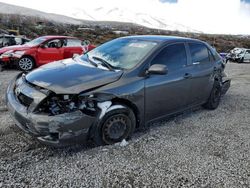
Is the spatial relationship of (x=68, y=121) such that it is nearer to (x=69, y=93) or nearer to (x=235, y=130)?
(x=69, y=93)

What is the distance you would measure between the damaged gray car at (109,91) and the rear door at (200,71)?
20 millimetres

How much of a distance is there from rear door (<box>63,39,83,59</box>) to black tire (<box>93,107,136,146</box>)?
292 inches

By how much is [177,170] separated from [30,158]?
1.95 metres

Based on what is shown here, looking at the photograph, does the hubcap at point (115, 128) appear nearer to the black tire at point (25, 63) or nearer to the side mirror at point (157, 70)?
the side mirror at point (157, 70)

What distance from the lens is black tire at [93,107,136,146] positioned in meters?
3.52

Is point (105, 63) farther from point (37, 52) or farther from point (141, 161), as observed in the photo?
point (37, 52)

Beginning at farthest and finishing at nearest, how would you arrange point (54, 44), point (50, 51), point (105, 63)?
point (54, 44)
point (50, 51)
point (105, 63)

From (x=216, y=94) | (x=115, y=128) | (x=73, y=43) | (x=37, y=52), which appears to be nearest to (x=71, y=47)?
(x=73, y=43)

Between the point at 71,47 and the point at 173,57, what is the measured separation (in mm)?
7163

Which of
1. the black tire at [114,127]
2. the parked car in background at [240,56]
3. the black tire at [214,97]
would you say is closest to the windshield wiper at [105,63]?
the black tire at [114,127]

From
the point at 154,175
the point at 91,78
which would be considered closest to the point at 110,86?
the point at 91,78

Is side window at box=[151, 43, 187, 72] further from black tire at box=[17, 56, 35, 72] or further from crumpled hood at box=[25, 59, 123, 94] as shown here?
black tire at box=[17, 56, 35, 72]

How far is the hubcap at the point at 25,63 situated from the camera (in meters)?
9.62

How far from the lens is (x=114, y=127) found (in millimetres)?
3689
